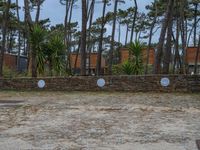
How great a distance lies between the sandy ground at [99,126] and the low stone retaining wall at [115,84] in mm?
4547

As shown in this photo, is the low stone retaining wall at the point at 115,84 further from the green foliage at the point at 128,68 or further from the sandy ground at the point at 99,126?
the sandy ground at the point at 99,126

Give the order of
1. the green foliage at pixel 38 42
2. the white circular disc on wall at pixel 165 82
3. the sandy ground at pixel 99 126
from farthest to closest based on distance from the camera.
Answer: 1. the green foliage at pixel 38 42
2. the white circular disc on wall at pixel 165 82
3. the sandy ground at pixel 99 126

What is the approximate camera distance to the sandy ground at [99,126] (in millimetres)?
6602

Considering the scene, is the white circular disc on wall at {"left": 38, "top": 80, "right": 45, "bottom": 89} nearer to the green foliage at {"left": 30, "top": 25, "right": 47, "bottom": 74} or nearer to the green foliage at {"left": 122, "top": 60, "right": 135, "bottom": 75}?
the green foliage at {"left": 30, "top": 25, "right": 47, "bottom": 74}

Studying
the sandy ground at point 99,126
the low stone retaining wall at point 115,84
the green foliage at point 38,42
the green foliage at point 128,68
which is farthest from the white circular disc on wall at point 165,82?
the green foliage at point 38,42

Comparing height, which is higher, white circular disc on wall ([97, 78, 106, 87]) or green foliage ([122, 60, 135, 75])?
green foliage ([122, 60, 135, 75])

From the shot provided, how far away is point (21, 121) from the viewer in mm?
8938

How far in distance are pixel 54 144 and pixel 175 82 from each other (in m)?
10.6

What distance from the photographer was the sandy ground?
6.60m

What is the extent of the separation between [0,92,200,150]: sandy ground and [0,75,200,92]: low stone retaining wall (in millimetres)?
4547

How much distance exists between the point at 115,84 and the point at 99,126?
9.00 metres

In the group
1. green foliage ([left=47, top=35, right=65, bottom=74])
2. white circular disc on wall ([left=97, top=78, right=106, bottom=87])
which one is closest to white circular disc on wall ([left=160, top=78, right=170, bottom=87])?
white circular disc on wall ([left=97, top=78, right=106, bottom=87])

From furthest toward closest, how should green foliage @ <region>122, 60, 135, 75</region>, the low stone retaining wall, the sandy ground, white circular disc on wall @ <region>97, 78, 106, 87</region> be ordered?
green foliage @ <region>122, 60, 135, 75</region> → white circular disc on wall @ <region>97, 78, 106, 87</region> → the low stone retaining wall → the sandy ground

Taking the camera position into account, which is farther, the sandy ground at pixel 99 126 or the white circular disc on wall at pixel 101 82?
the white circular disc on wall at pixel 101 82
